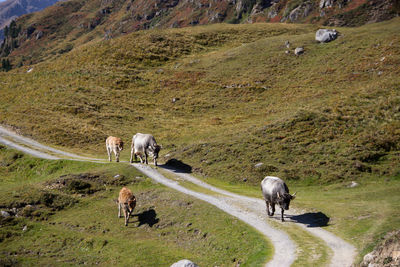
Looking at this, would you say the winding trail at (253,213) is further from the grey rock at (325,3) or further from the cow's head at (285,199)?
the grey rock at (325,3)

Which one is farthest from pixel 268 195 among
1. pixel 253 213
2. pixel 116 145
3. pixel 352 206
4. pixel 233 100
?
pixel 233 100

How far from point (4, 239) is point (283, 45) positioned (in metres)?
85.7

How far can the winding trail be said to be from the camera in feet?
57.4

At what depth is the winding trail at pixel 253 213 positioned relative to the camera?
17.5 metres

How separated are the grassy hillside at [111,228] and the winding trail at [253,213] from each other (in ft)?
3.08

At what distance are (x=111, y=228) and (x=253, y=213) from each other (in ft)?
36.6

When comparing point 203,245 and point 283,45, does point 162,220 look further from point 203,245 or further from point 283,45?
point 283,45

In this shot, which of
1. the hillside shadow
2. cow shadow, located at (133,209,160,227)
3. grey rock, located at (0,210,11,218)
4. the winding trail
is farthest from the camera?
the hillside shadow

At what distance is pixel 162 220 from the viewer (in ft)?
87.4

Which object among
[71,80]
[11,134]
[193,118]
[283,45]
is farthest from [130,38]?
[11,134]

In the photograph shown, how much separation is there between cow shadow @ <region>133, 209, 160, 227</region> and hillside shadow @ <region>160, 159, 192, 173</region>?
11.7m

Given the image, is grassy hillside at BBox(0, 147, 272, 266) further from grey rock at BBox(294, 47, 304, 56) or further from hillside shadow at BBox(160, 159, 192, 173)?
grey rock at BBox(294, 47, 304, 56)

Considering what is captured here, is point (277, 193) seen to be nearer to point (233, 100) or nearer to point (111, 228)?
point (111, 228)

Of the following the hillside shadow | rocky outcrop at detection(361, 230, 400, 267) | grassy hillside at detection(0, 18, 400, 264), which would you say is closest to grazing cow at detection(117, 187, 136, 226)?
grassy hillside at detection(0, 18, 400, 264)
